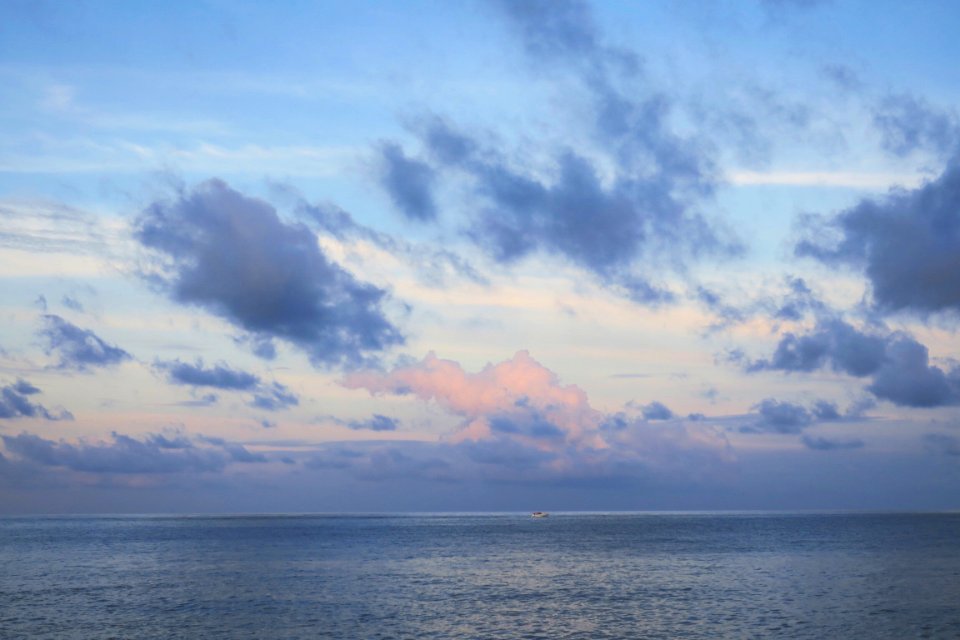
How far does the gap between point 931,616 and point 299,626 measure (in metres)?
47.3

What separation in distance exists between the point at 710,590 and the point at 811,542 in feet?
333

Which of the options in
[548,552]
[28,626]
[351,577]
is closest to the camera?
[28,626]

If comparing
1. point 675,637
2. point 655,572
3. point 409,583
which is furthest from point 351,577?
point 675,637

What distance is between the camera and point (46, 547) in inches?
6949

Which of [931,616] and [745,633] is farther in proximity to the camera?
[931,616]

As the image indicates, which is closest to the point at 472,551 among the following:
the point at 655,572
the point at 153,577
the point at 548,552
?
the point at 548,552

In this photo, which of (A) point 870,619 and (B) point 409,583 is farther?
(B) point 409,583

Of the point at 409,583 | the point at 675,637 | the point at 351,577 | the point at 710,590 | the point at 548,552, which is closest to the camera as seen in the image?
the point at 675,637

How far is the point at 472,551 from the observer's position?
154250 millimetres

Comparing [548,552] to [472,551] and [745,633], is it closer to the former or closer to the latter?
[472,551]

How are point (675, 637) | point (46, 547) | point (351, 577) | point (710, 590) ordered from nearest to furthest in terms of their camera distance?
point (675, 637), point (710, 590), point (351, 577), point (46, 547)

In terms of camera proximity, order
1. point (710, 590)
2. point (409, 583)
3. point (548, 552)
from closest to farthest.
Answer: point (710, 590) < point (409, 583) < point (548, 552)

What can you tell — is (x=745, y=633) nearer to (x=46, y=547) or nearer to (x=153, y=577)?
(x=153, y=577)

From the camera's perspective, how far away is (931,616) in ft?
227
